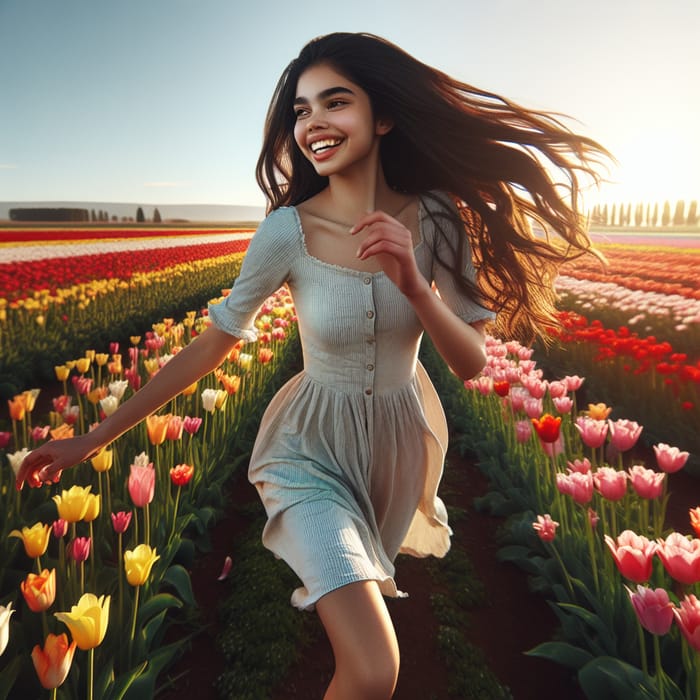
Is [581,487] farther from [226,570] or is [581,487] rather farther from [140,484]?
[226,570]

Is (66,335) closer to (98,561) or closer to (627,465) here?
(98,561)

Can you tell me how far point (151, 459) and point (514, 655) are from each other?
1.81 m

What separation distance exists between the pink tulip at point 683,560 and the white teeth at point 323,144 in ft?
4.55

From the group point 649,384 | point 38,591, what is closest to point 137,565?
point 38,591

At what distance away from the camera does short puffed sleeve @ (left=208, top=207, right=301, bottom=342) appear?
5.89 ft

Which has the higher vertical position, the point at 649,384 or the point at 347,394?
the point at 347,394

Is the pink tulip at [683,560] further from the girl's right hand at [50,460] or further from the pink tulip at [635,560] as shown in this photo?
the girl's right hand at [50,460]

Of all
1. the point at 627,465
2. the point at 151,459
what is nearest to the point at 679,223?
the point at 627,465

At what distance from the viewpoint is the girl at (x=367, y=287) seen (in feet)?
5.21

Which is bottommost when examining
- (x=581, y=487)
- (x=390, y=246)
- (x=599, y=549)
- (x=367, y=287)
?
(x=599, y=549)

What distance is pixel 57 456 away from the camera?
1.58 m

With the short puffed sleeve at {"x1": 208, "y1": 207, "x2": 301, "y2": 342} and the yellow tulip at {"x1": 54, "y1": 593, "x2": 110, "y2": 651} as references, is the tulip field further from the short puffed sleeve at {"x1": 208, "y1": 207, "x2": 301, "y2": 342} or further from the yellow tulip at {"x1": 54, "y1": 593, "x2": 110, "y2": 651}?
the short puffed sleeve at {"x1": 208, "y1": 207, "x2": 301, "y2": 342}

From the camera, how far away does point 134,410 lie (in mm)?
1721

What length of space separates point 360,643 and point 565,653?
0.93 metres
